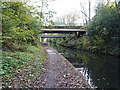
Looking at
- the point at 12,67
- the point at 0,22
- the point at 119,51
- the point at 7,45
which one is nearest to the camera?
the point at 12,67

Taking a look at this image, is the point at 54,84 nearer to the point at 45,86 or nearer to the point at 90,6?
the point at 45,86

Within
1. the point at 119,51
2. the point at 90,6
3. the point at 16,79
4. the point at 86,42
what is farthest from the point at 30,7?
the point at 90,6

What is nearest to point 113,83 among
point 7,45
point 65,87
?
point 65,87

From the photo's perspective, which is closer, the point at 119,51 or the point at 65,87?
the point at 65,87

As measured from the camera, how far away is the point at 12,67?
500cm

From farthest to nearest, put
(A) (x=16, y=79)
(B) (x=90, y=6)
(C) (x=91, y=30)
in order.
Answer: (B) (x=90, y=6) < (C) (x=91, y=30) < (A) (x=16, y=79)

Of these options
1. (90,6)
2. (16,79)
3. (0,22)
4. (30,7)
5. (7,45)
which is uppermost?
(90,6)

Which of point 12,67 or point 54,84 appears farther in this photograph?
point 12,67

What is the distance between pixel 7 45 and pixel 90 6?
27.1 metres

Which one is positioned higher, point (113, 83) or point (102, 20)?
point (102, 20)

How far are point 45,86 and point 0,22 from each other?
11.9ft

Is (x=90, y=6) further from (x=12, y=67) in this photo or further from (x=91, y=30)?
(x=12, y=67)

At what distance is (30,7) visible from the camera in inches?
228

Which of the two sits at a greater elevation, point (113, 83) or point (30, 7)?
point (30, 7)
